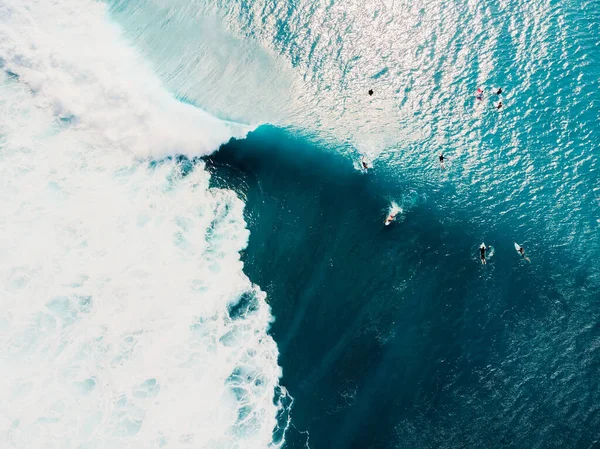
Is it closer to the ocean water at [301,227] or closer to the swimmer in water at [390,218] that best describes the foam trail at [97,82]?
the ocean water at [301,227]

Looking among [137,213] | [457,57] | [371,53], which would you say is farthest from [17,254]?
[457,57]

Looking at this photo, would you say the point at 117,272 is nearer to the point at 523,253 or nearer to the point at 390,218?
the point at 390,218

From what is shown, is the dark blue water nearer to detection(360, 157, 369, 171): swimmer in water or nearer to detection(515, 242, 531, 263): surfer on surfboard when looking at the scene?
detection(515, 242, 531, 263): surfer on surfboard

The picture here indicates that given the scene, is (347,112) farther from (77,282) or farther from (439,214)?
(77,282)

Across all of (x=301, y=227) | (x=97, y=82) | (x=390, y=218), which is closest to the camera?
(x=390, y=218)

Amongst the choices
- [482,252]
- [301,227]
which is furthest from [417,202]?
[301,227]

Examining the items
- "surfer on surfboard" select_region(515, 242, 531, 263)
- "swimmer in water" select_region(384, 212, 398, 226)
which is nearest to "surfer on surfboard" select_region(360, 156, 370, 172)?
"swimmer in water" select_region(384, 212, 398, 226)
